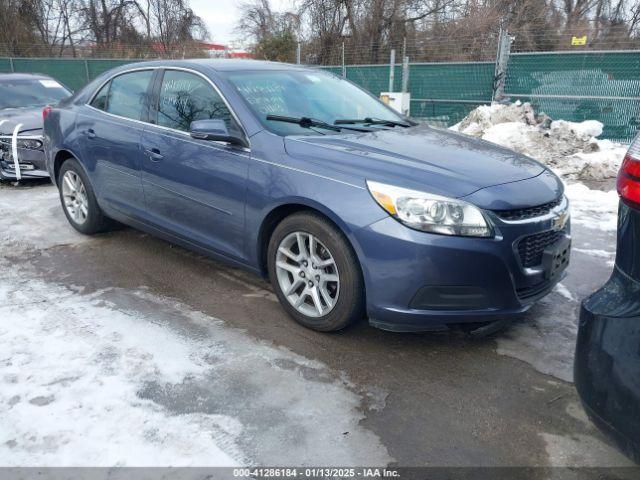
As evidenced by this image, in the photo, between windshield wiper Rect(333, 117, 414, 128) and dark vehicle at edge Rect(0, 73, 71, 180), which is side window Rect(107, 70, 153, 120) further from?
dark vehicle at edge Rect(0, 73, 71, 180)

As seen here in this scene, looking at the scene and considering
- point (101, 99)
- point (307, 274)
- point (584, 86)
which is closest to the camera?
point (307, 274)

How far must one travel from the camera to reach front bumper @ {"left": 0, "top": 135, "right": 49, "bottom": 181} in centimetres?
700

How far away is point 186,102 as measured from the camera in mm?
4004

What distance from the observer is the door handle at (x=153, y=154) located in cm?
401

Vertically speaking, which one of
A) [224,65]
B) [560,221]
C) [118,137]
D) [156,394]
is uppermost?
[224,65]

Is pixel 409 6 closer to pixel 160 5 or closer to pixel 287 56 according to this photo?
pixel 287 56

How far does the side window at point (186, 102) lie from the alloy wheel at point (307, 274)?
0.98 m

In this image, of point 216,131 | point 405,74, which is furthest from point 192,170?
point 405,74

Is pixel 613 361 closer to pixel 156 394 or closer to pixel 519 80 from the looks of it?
pixel 156 394

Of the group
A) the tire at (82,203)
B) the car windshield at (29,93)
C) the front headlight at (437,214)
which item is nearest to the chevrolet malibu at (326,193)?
the front headlight at (437,214)

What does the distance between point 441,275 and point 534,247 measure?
0.60 meters

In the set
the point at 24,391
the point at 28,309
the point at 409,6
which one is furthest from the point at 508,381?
the point at 409,6

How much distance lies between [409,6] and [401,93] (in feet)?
41.0

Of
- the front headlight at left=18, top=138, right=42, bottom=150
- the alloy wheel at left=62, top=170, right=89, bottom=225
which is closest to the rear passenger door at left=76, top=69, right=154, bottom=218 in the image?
the alloy wheel at left=62, top=170, right=89, bottom=225
